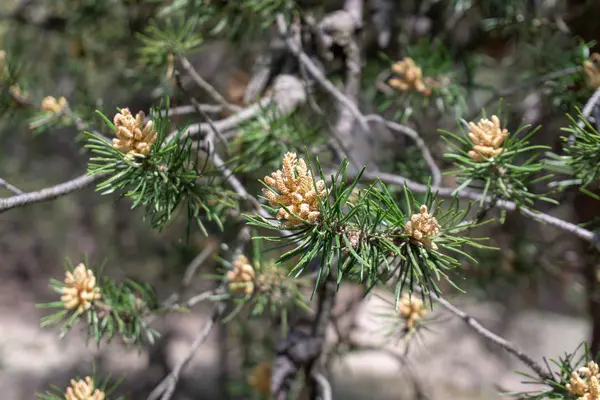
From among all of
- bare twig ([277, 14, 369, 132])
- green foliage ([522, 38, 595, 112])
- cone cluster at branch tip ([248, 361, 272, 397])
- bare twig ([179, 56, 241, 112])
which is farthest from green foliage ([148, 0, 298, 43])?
cone cluster at branch tip ([248, 361, 272, 397])

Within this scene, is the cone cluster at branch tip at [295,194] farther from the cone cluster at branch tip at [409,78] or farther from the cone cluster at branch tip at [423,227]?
the cone cluster at branch tip at [409,78]

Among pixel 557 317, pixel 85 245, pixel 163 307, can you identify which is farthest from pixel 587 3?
pixel 557 317

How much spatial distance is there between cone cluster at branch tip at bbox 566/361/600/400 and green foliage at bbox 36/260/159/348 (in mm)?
540

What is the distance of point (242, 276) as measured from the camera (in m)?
0.84

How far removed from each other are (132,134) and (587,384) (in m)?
0.58

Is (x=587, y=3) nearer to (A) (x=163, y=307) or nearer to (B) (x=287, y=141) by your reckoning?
(B) (x=287, y=141)

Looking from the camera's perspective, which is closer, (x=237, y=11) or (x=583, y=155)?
(x=583, y=155)

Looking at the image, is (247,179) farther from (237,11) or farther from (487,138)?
(487,138)

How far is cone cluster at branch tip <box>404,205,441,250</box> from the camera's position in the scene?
0.59 m

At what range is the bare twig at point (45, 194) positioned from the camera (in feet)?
2.25

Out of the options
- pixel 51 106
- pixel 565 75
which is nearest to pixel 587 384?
pixel 565 75

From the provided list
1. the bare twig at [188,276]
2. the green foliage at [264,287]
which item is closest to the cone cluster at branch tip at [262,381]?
the bare twig at [188,276]

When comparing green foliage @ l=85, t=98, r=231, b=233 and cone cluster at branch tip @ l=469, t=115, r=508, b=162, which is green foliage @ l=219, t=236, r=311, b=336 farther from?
cone cluster at branch tip @ l=469, t=115, r=508, b=162

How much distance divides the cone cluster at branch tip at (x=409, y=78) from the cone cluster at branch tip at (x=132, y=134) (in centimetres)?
49
